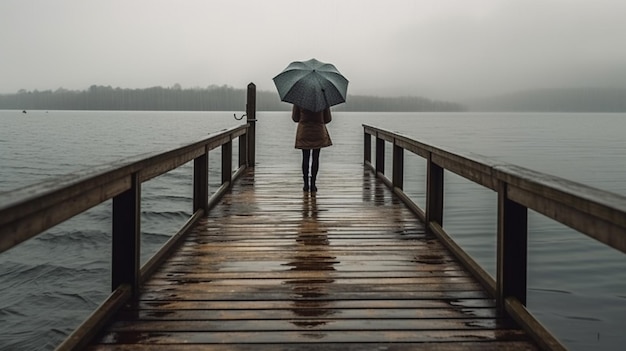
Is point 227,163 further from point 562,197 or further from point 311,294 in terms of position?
point 562,197

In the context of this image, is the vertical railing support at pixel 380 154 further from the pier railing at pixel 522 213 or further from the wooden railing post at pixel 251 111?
the pier railing at pixel 522 213

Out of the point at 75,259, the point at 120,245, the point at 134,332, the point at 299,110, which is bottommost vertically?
the point at 75,259

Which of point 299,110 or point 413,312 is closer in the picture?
point 413,312

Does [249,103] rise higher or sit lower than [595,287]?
higher

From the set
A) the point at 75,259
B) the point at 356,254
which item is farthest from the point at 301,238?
the point at 75,259

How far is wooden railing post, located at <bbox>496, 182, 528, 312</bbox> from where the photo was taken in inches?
122

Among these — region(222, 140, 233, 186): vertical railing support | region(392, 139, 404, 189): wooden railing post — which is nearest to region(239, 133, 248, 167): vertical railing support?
region(222, 140, 233, 186): vertical railing support

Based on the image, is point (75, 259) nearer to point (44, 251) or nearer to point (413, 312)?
point (44, 251)

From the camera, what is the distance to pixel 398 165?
7.70 metres

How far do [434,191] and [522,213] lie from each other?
2190 mm

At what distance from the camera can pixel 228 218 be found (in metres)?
6.05

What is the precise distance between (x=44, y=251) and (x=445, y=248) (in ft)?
30.7

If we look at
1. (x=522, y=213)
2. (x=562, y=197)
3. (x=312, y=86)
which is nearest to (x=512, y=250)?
(x=522, y=213)

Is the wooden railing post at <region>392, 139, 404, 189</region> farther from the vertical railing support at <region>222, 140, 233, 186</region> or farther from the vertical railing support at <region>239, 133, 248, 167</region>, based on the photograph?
the vertical railing support at <region>239, 133, 248, 167</region>
